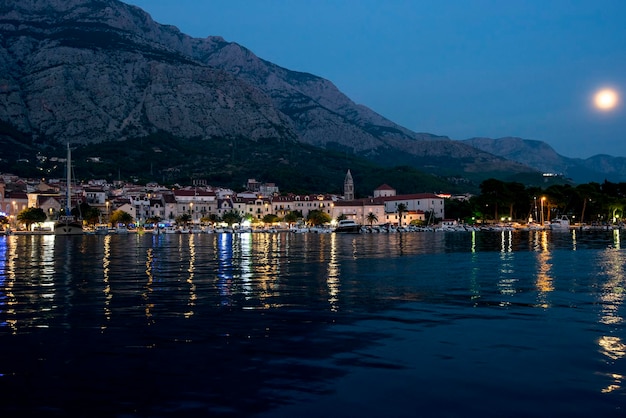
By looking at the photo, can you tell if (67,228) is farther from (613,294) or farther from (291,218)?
(613,294)

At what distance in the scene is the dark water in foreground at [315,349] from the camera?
1010 cm

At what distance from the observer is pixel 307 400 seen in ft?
33.4

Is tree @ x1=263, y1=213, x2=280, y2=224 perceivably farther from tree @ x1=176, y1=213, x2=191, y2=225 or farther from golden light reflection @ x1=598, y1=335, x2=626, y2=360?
golden light reflection @ x1=598, y1=335, x2=626, y2=360

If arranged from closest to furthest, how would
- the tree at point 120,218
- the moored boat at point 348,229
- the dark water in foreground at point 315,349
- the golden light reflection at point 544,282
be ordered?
the dark water in foreground at point 315,349
the golden light reflection at point 544,282
the moored boat at point 348,229
the tree at point 120,218

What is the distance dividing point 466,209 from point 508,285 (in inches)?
6067

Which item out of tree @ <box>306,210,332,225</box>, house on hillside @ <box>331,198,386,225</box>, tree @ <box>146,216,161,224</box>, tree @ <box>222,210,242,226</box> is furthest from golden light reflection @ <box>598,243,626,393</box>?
house on hillside @ <box>331,198,386,225</box>

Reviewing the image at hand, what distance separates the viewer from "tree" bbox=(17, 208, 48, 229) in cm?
13650

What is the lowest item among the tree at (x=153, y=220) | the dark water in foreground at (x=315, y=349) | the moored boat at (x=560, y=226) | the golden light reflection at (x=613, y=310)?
the dark water in foreground at (x=315, y=349)

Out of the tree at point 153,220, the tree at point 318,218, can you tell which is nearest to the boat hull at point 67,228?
the tree at point 153,220

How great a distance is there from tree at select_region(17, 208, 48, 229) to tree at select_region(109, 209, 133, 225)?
16.0m

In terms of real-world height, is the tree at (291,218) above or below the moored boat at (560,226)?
above

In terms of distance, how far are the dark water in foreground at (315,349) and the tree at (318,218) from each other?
14233 cm

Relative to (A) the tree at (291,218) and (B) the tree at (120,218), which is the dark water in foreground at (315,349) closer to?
(B) the tree at (120,218)

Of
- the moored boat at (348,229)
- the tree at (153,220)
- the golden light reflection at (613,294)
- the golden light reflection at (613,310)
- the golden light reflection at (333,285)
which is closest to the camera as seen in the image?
the golden light reflection at (613,310)
